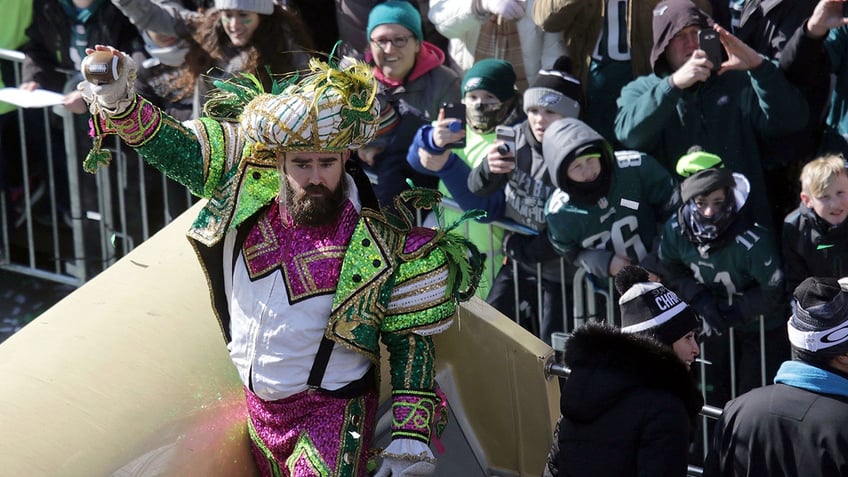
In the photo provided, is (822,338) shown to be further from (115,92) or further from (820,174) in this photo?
(115,92)

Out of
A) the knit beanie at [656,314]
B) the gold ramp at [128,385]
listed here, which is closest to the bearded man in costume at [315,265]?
the gold ramp at [128,385]

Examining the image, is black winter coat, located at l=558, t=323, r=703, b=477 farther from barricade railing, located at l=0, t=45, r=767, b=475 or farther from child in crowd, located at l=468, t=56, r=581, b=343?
barricade railing, located at l=0, t=45, r=767, b=475

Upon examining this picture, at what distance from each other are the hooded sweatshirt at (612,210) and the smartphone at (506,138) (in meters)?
0.17

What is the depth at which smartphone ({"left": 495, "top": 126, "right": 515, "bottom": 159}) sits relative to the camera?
227 inches

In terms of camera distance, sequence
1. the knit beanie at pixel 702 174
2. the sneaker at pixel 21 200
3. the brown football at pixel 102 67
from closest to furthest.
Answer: the brown football at pixel 102 67, the knit beanie at pixel 702 174, the sneaker at pixel 21 200

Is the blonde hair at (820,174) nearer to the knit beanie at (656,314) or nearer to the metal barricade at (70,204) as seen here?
the knit beanie at (656,314)

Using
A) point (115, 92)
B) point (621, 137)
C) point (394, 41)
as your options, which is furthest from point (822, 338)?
point (394, 41)

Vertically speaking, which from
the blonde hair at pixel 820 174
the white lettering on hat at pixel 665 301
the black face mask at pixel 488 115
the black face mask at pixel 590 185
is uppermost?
the black face mask at pixel 488 115

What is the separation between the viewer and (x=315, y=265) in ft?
13.4

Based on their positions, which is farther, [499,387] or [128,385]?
[499,387]

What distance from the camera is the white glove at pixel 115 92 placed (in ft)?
12.9

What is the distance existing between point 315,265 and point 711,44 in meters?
2.20

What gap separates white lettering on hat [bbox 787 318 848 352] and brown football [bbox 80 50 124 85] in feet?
6.93

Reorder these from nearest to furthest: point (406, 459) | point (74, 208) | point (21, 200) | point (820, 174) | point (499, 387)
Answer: point (406, 459)
point (499, 387)
point (820, 174)
point (74, 208)
point (21, 200)
